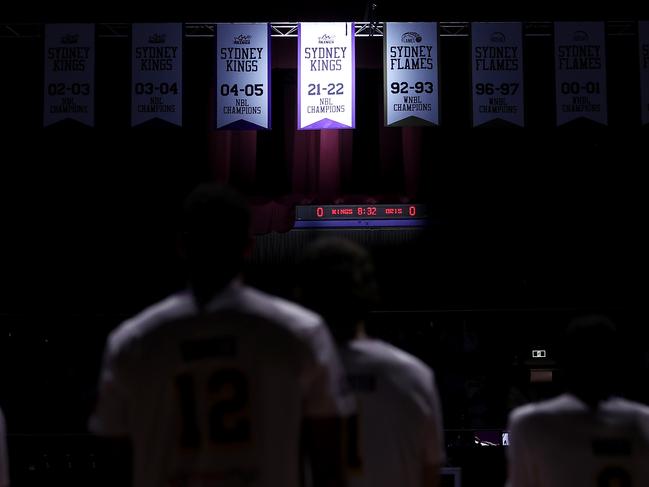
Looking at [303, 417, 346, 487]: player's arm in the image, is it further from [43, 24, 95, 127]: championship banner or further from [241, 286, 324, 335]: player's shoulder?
[43, 24, 95, 127]: championship banner

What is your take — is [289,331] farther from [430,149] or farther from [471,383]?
[430,149]

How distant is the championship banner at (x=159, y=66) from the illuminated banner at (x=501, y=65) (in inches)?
116

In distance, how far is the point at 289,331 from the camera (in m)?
1.90

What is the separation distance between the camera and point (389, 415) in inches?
98.1

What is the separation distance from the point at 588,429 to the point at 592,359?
0.71 ft

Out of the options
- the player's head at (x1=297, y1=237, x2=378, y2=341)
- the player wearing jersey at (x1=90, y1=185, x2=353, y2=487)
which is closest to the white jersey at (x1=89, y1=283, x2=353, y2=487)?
the player wearing jersey at (x1=90, y1=185, x2=353, y2=487)

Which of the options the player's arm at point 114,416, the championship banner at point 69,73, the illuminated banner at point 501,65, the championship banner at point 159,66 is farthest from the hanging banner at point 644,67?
the player's arm at point 114,416

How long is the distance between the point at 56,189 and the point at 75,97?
3060 millimetres

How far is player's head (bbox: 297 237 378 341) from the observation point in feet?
7.88

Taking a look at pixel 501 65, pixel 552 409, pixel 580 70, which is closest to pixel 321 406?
pixel 552 409

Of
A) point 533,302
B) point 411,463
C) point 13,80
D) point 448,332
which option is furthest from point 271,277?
point 411,463

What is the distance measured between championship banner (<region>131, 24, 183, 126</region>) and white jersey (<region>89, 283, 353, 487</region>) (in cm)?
686

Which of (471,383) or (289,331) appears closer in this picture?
(289,331)

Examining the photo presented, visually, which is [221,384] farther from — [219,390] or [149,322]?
[149,322]
